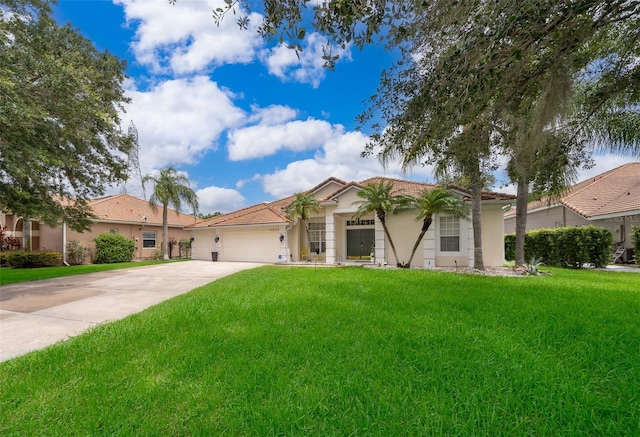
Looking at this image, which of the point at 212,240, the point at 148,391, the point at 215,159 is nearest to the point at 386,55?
the point at 148,391

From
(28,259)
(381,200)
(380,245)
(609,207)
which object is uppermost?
(381,200)

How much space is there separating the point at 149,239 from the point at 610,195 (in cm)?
3557

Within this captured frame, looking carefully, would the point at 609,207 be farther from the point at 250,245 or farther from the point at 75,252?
the point at 75,252

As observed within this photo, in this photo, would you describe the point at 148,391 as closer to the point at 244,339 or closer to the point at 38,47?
the point at 244,339

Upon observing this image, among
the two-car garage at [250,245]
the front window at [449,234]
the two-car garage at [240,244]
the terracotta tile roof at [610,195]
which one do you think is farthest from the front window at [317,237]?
the terracotta tile roof at [610,195]

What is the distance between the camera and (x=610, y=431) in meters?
2.70

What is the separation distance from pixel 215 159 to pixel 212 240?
6475mm

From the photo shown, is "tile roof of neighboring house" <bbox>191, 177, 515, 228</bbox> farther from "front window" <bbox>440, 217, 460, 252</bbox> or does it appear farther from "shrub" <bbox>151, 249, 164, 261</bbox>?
"shrub" <bbox>151, 249, 164, 261</bbox>

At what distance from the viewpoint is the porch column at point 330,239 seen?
19.4 metres

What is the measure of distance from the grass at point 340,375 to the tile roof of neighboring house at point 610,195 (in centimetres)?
1621

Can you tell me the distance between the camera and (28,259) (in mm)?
20203

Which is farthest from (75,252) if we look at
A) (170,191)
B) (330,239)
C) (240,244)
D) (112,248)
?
(330,239)

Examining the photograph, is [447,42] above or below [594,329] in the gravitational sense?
above

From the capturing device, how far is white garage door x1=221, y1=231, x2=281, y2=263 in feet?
74.0
